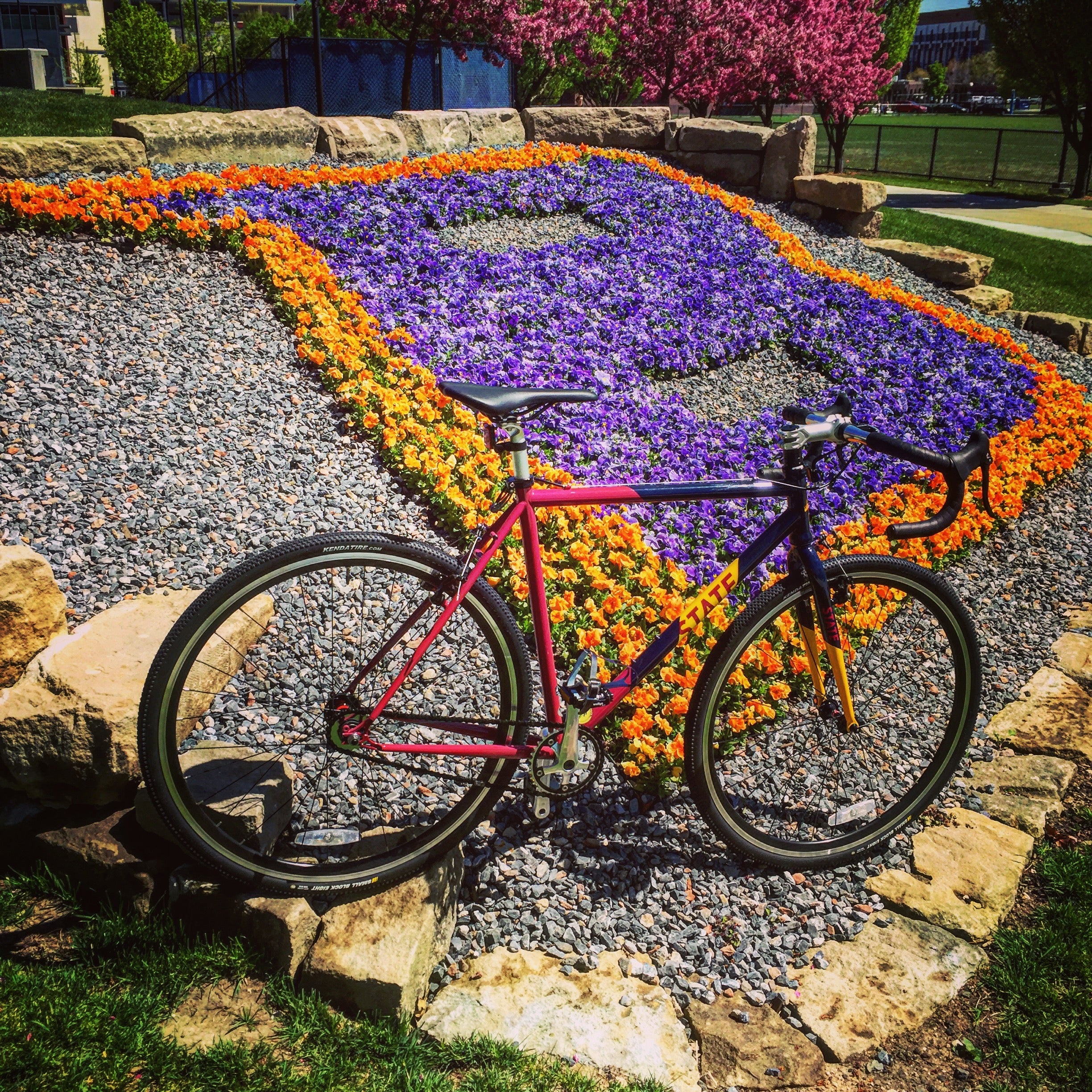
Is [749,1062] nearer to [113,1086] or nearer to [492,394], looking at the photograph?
[113,1086]

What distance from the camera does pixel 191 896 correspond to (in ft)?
8.45

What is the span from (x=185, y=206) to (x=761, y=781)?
5568 mm

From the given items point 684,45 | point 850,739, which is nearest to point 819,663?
point 850,739

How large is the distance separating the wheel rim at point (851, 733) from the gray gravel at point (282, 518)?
17 cm

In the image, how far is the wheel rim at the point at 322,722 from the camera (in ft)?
8.13

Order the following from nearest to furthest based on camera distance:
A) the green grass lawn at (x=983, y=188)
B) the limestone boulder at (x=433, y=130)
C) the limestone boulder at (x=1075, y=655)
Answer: the limestone boulder at (x=1075, y=655)
the limestone boulder at (x=433, y=130)
the green grass lawn at (x=983, y=188)

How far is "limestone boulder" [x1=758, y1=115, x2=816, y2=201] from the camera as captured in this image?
35.5 feet

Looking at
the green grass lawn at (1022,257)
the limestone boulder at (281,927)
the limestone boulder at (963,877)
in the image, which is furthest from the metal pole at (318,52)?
the limestone boulder at (963,877)

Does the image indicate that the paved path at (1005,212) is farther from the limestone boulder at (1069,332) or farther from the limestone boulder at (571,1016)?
the limestone boulder at (571,1016)

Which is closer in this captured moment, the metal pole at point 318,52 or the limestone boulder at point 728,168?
the metal pole at point 318,52

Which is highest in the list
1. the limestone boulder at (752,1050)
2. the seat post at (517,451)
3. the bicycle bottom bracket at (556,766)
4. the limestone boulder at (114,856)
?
the seat post at (517,451)

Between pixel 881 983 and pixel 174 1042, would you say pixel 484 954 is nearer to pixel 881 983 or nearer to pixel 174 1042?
pixel 174 1042

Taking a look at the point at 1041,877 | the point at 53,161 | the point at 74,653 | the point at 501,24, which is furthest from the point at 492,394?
the point at 501,24

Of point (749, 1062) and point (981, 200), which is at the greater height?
point (981, 200)
